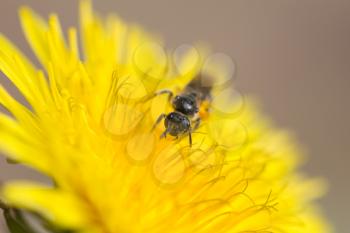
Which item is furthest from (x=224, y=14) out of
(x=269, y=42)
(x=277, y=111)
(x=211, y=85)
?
(x=211, y=85)

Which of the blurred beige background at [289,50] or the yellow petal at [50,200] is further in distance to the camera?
the blurred beige background at [289,50]

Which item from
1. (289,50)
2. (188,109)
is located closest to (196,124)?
(188,109)

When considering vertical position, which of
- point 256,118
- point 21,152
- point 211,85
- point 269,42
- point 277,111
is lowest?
point 21,152

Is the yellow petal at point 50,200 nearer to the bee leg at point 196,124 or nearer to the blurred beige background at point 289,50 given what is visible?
the bee leg at point 196,124

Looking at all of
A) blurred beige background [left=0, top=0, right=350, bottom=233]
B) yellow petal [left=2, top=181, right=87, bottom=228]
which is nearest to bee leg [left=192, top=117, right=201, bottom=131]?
yellow petal [left=2, top=181, right=87, bottom=228]

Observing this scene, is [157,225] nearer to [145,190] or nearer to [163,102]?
[145,190]

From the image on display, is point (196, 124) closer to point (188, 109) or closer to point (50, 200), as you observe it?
point (188, 109)

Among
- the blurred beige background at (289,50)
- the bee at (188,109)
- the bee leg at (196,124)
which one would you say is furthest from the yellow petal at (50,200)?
the blurred beige background at (289,50)
